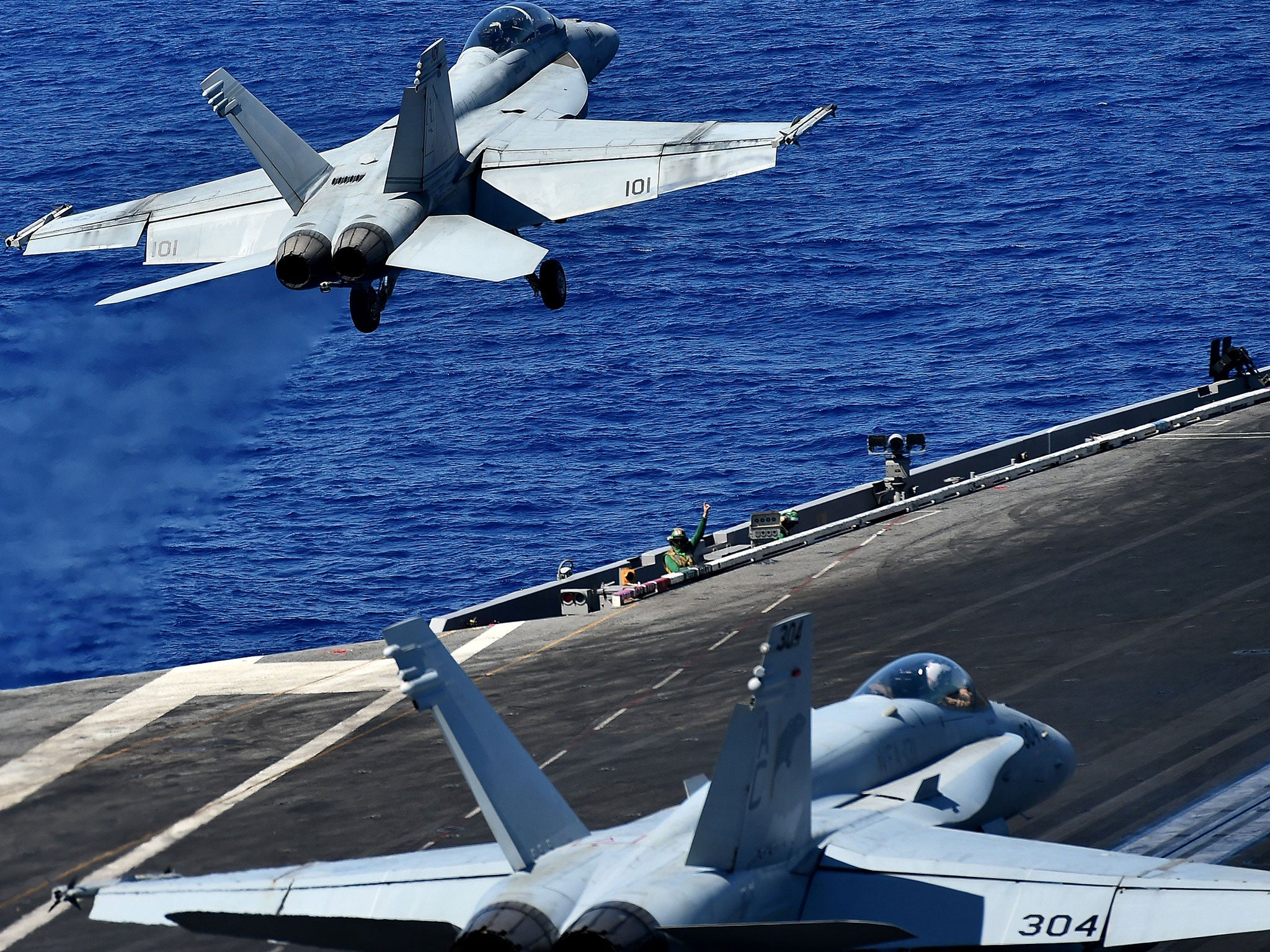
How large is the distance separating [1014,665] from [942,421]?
129ft

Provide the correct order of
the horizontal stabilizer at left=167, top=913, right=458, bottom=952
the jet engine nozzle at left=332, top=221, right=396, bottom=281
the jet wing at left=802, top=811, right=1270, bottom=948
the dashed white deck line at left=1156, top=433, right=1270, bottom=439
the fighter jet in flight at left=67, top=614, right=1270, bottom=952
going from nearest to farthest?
the jet wing at left=802, top=811, right=1270, bottom=948 < the fighter jet in flight at left=67, top=614, right=1270, bottom=952 < the horizontal stabilizer at left=167, top=913, right=458, bottom=952 < the jet engine nozzle at left=332, top=221, right=396, bottom=281 < the dashed white deck line at left=1156, top=433, right=1270, bottom=439

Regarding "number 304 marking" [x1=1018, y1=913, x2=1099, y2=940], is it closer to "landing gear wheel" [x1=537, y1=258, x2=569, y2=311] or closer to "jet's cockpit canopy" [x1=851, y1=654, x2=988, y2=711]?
"jet's cockpit canopy" [x1=851, y1=654, x2=988, y2=711]

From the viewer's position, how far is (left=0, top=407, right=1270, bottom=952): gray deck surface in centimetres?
3106

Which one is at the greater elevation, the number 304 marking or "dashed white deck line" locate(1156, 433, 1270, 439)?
the number 304 marking

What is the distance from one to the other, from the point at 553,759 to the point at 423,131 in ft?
48.6

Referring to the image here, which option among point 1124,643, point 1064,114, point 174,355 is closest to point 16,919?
point 1124,643

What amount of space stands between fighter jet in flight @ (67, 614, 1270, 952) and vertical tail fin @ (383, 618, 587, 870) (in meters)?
0.02

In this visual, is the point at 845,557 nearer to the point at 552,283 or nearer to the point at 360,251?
the point at 552,283

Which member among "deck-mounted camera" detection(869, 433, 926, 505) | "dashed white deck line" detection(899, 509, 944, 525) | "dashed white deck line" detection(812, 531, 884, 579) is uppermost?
"deck-mounted camera" detection(869, 433, 926, 505)

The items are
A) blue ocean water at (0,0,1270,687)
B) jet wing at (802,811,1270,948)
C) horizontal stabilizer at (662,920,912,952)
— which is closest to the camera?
horizontal stabilizer at (662,920,912,952)

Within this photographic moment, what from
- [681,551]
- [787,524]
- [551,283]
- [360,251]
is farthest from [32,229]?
[787,524]

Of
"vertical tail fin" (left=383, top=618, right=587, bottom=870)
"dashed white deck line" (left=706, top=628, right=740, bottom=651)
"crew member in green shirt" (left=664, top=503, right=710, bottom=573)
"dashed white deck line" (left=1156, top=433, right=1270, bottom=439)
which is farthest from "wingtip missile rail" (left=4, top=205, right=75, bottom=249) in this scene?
"dashed white deck line" (left=1156, top=433, right=1270, bottom=439)

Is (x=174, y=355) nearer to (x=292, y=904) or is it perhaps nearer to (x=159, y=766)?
(x=159, y=766)

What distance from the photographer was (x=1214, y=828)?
27.4 meters
